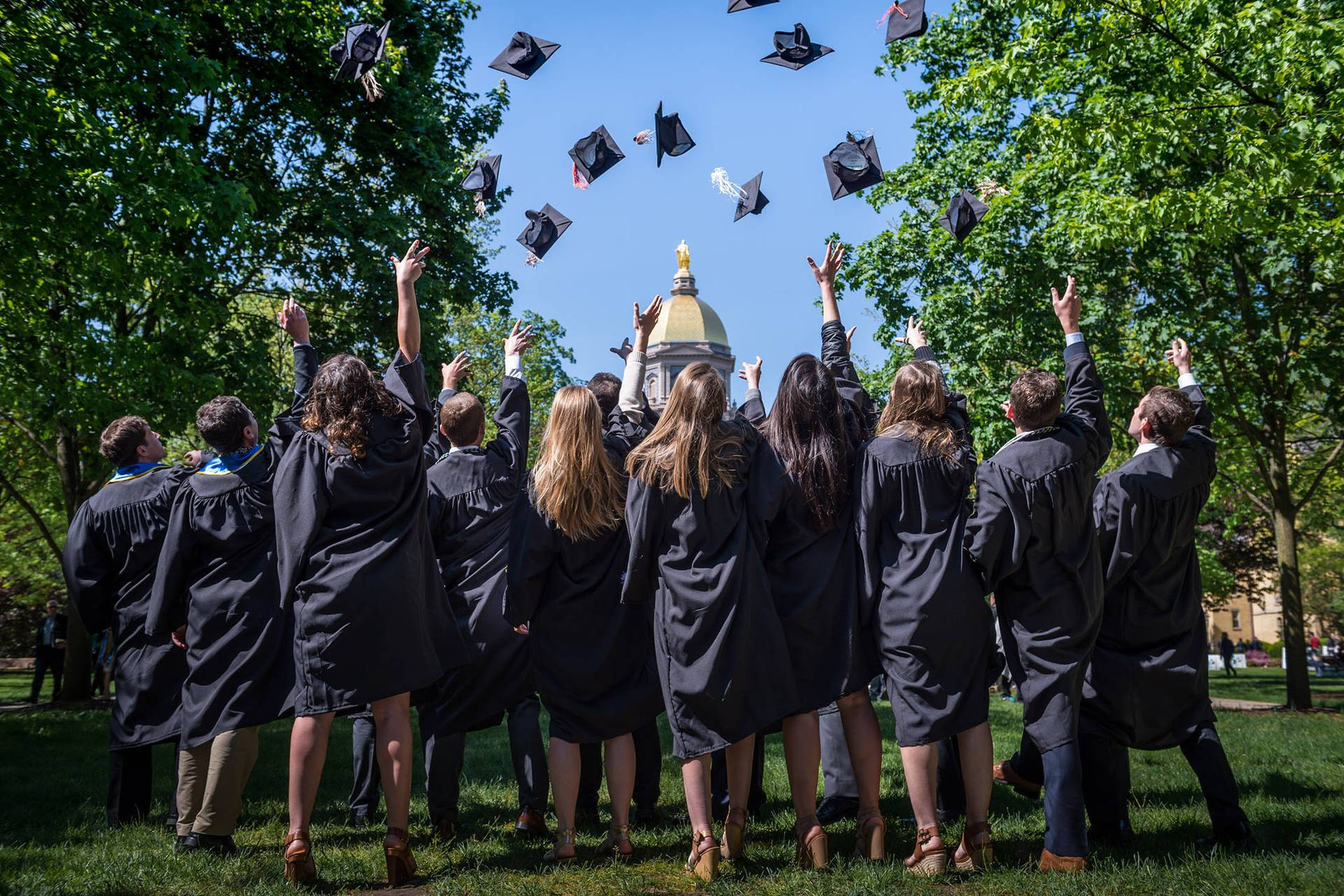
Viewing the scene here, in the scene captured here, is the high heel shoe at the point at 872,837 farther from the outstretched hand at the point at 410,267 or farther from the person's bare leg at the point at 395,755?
the outstretched hand at the point at 410,267

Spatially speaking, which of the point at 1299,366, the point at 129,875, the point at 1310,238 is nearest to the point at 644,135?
the point at 129,875

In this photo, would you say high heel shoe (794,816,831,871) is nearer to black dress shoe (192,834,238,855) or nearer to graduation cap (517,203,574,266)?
black dress shoe (192,834,238,855)

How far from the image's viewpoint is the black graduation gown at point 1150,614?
5.24 m

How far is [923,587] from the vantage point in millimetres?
4855

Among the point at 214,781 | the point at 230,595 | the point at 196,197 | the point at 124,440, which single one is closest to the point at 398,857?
the point at 214,781

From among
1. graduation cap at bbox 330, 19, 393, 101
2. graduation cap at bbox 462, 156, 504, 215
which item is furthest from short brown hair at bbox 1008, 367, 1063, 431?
graduation cap at bbox 330, 19, 393, 101

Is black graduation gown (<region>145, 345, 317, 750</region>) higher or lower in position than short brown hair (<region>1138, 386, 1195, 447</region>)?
lower

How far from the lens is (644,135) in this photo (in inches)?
339

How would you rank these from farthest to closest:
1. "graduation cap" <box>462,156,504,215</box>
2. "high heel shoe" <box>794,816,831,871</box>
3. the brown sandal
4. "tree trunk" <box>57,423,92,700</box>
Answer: "tree trunk" <box>57,423,92,700</box> < "graduation cap" <box>462,156,504,215</box> < "high heel shoe" <box>794,816,831,871</box> < the brown sandal

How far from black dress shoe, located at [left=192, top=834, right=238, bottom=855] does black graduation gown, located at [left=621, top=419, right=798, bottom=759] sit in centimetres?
241

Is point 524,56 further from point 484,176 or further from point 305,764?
point 305,764

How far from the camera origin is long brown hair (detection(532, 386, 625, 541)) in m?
5.18

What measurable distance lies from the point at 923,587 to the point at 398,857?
2.74 metres

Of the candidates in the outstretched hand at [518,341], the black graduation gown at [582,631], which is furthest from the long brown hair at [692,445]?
the outstretched hand at [518,341]
